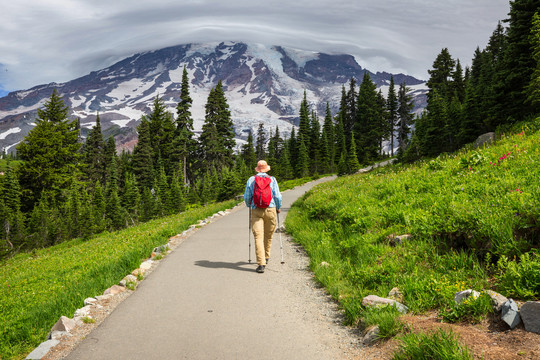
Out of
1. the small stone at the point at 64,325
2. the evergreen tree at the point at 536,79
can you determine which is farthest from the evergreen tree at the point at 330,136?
the small stone at the point at 64,325

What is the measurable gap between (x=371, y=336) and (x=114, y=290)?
5499 mm

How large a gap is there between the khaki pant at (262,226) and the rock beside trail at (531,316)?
544 cm

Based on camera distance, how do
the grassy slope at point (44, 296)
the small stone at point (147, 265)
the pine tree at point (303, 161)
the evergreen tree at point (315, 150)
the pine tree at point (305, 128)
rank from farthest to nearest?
1. the pine tree at point (305, 128)
2. the evergreen tree at point (315, 150)
3. the pine tree at point (303, 161)
4. the small stone at point (147, 265)
5. the grassy slope at point (44, 296)

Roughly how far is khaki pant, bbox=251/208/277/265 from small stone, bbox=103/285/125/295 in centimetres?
323

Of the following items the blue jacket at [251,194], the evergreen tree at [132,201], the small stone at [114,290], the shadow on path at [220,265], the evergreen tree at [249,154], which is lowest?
the evergreen tree at [132,201]

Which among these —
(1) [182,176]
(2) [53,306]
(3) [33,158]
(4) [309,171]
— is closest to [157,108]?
(1) [182,176]

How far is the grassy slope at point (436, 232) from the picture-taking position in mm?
5102

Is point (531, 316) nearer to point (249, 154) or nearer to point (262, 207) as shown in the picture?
point (262, 207)

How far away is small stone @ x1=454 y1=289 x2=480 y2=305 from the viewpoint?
167 inches

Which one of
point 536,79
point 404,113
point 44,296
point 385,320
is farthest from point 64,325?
point 404,113

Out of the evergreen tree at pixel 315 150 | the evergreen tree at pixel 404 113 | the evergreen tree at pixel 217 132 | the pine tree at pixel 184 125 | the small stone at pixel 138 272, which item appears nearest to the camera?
the small stone at pixel 138 272

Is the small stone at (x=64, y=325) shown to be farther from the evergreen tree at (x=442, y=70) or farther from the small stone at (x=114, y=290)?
the evergreen tree at (x=442, y=70)

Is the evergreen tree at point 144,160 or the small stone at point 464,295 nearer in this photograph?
the small stone at point 464,295

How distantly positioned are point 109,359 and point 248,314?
217 cm
